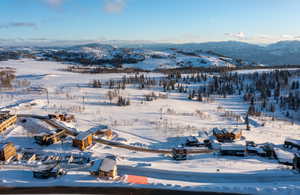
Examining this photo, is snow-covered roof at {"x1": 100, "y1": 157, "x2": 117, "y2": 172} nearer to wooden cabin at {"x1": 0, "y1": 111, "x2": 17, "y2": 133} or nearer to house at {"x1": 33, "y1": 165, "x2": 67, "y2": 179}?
house at {"x1": 33, "y1": 165, "x2": 67, "y2": 179}

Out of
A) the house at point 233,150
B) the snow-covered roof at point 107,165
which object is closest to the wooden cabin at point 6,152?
the snow-covered roof at point 107,165

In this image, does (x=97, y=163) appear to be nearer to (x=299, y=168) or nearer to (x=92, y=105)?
(x=299, y=168)

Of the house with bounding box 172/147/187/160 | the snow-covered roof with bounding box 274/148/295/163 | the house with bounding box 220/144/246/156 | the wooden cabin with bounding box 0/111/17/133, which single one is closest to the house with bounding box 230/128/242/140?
the snow-covered roof with bounding box 274/148/295/163

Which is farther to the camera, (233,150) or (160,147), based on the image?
(160,147)

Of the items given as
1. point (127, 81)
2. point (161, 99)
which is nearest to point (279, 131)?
point (161, 99)

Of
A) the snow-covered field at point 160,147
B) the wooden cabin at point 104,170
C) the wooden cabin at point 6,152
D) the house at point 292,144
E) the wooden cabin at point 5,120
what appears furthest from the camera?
the wooden cabin at point 5,120

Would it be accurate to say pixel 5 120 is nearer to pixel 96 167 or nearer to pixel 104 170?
pixel 96 167

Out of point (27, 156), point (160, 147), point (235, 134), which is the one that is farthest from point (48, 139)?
point (235, 134)

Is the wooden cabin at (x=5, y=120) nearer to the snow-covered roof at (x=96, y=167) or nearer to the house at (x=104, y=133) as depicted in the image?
the house at (x=104, y=133)

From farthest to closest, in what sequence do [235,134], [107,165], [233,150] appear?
[235,134]
[233,150]
[107,165]
